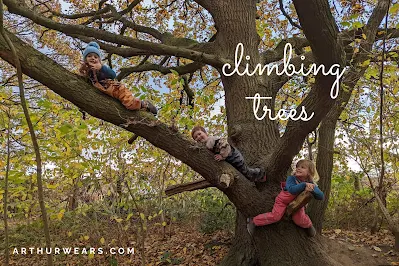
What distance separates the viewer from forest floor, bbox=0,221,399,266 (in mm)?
4953

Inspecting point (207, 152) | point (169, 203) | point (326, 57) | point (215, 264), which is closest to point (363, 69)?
point (326, 57)

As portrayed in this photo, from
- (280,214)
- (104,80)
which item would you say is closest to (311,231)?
(280,214)

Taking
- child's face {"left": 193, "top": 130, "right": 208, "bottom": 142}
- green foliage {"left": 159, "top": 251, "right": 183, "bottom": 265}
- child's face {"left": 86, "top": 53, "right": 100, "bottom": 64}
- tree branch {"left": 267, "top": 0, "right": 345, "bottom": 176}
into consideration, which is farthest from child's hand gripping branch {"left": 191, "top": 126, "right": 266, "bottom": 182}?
green foliage {"left": 159, "top": 251, "right": 183, "bottom": 265}

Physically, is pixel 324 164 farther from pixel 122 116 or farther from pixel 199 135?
pixel 122 116

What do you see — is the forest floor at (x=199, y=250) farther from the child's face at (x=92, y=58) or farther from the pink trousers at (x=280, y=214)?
the child's face at (x=92, y=58)

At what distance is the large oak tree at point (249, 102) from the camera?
10.9 feet

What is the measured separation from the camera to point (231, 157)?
14.0 feet

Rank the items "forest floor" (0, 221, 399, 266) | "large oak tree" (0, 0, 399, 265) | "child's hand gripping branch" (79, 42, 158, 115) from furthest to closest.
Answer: "forest floor" (0, 221, 399, 266) < "child's hand gripping branch" (79, 42, 158, 115) < "large oak tree" (0, 0, 399, 265)

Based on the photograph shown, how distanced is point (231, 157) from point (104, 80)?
1.82 meters

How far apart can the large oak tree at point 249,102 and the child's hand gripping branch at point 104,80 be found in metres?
0.09

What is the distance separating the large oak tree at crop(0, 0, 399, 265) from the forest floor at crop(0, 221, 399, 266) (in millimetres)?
656

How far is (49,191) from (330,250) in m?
4.31

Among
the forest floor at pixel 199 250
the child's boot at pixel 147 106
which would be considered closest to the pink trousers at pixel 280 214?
the forest floor at pixel 199 250

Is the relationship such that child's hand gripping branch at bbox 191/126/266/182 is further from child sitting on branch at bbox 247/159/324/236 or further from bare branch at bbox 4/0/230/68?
bare branch at bbox 4/0/230/68
